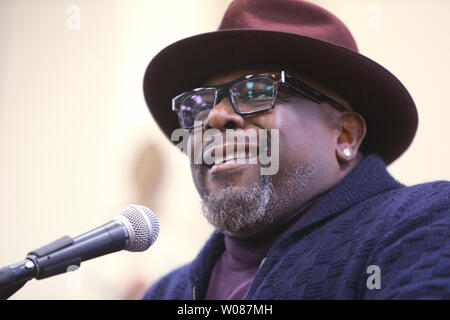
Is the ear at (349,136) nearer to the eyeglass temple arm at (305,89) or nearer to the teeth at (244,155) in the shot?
the eyeglass temple arm at (305,89)

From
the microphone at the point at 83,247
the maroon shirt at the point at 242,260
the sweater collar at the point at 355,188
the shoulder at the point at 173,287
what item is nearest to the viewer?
the microphone at the point at 83,247

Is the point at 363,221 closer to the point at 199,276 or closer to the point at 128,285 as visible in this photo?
the point at 199,276

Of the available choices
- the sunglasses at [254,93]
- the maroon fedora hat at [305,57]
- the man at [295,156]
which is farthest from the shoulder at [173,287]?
the maroon fedora hat at [305,57]

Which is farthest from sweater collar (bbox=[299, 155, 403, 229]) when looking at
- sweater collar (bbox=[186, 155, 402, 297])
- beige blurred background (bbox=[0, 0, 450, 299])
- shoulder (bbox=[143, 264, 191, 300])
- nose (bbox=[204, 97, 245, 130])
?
beige blurred background (bbox=[0, 0, 450, 299])

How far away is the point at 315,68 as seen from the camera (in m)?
1.63

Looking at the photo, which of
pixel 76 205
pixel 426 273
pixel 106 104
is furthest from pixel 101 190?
pixel 426 273

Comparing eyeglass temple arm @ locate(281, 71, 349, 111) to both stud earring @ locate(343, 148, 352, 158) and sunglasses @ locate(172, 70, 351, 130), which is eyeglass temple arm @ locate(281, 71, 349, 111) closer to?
sunglasses @ locate(172, 70, 351, 130)

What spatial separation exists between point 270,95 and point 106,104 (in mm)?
2664

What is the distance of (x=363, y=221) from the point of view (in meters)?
1.32

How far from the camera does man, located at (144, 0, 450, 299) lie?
1.25 m

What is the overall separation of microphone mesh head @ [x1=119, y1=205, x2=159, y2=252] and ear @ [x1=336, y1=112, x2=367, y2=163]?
69cm

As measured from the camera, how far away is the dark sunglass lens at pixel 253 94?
5.10ft

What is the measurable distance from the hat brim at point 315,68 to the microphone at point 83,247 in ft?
2.19

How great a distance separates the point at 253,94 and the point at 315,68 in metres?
0.23
